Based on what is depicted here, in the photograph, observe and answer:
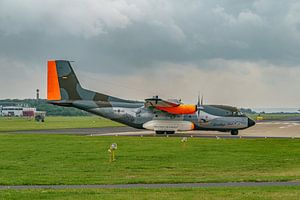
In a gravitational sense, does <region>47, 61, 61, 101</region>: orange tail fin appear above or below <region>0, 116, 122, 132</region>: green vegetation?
above

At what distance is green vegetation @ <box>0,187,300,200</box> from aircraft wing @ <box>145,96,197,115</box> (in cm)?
3055

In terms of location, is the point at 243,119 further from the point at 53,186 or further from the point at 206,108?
the point at 53,186

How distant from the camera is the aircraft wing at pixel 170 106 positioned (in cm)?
4544

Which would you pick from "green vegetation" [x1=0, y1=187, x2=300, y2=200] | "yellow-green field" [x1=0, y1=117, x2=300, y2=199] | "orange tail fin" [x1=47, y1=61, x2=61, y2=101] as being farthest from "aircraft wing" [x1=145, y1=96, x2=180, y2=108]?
"green vegetation" [x1=0, y1=187, x2=300, y2=200]

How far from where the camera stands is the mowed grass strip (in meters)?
17.5

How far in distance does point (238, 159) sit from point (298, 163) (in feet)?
9.61

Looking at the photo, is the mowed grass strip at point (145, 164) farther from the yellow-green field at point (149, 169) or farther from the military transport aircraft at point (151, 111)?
the military transport aircraft at point (151, 111)

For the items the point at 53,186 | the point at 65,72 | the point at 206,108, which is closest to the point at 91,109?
the point at 65,72

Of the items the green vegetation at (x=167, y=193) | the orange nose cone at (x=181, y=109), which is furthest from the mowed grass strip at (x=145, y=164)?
the orange nose cone at (x=181, y=109)

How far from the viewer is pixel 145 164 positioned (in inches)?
872

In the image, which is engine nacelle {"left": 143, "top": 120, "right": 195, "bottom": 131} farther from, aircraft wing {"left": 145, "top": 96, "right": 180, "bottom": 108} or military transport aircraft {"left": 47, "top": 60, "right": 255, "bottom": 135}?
aircraft wing {"left": 145, "top": 96, "right": 180, "bottom": 108}

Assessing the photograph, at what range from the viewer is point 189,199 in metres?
13.0

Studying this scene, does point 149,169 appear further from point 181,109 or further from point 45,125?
point 45,125

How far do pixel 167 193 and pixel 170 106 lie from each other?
32.3 metres
